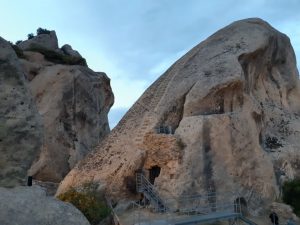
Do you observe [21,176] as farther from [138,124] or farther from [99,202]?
[138,124]

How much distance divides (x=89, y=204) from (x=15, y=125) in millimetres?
13898

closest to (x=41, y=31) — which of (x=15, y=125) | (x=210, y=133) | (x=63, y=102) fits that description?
(x=63, y=102)

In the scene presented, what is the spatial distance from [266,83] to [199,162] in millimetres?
13798

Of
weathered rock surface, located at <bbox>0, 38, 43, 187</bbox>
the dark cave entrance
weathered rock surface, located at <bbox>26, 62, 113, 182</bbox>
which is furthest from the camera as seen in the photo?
weathered rock surface, located at <bbox>26, 62, 113, 182</bbox>

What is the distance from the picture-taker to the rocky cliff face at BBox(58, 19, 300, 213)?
24.6 meters

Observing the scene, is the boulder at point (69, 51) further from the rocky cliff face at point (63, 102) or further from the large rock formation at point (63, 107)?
the large rock formation at point (63, 107)

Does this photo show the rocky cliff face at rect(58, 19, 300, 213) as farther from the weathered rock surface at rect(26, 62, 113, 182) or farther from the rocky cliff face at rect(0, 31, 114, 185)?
the weathered rock surface at rect(26, 62, 113, 182)

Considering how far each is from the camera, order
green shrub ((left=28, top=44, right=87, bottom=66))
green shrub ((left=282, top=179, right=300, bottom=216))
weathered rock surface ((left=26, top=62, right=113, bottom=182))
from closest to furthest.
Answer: green shrub ((left=282, top=179, right=300, bottom=216)), weathered rock surface ((left=26, top=62, right=113, bottom=182)), green shrub ((left=28, top=44, right=87, bottom=66))

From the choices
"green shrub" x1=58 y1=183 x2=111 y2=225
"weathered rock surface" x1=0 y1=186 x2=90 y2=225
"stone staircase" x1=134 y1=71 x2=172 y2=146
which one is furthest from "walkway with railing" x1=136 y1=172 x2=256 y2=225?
"weathered rock surface" x1=0 y1=186 x2=90 y2=225

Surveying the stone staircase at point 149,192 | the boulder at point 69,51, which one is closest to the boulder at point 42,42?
the boulder at point 69,51

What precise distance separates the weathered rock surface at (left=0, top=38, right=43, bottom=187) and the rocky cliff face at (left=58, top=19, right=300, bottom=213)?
1487cm

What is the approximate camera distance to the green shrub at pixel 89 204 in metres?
22.3

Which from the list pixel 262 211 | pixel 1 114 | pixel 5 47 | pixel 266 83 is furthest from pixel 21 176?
pixel 266 83

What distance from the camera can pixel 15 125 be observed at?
9375mm
